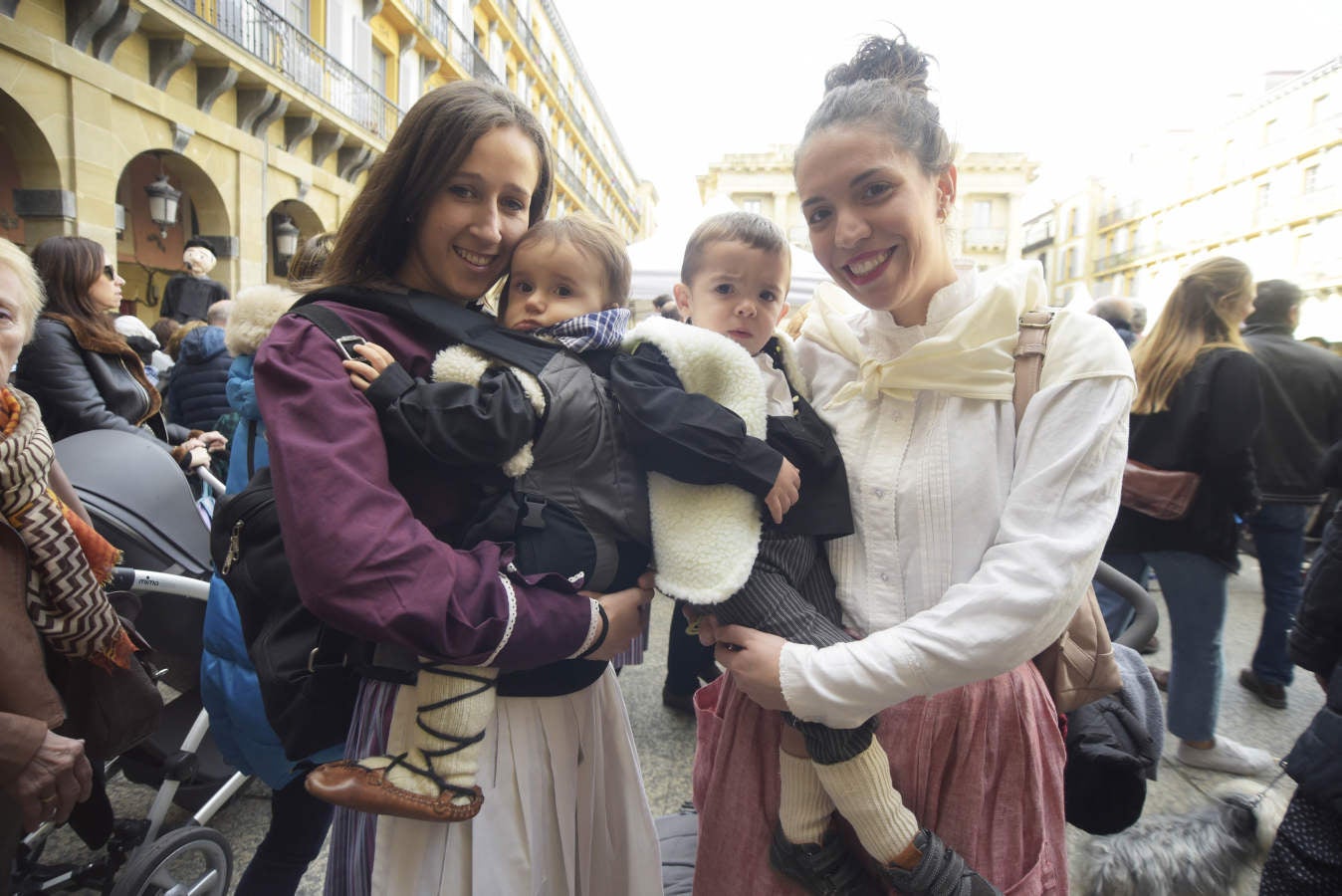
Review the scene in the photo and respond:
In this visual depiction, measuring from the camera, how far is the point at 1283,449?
3.74 metres

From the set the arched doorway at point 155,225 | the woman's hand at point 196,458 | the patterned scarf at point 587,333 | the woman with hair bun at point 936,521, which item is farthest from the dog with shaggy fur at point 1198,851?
the arched doorway at point 155,225

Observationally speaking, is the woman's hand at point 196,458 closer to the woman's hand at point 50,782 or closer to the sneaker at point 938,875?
the woman's hand at point 50,782

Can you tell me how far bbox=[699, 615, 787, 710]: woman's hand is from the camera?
3.94 ft

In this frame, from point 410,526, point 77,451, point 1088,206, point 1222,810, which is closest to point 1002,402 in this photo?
point 410,526

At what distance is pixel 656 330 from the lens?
140 centimetres

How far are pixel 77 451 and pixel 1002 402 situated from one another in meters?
2.76

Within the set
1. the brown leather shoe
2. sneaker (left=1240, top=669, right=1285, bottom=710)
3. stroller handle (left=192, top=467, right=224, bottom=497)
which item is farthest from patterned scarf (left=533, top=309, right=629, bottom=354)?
sneaker (left=1240, top=669, right=1285, bottom=710)

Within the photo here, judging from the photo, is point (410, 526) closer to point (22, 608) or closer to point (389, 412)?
point (389, 412)

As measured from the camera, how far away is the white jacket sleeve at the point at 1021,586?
1.09 meters

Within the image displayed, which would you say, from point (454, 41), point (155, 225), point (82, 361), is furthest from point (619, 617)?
point (454, 41)

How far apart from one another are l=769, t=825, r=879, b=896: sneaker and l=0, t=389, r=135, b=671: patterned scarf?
Answer: 1.54 meters

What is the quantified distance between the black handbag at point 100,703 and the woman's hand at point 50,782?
0.20m

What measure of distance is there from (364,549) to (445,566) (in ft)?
0.39

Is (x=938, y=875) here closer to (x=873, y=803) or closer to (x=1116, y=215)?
(x=873, y=803)
